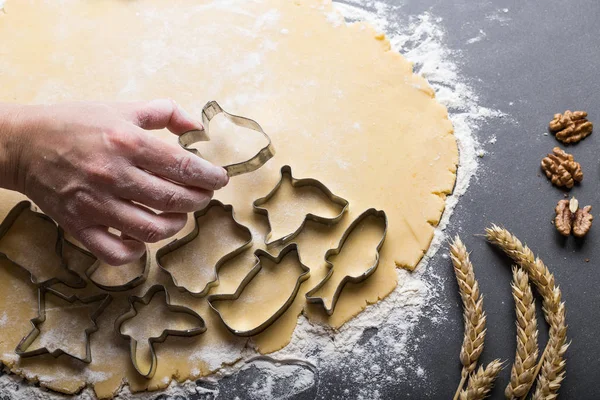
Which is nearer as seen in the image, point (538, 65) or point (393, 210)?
point (393, 210)

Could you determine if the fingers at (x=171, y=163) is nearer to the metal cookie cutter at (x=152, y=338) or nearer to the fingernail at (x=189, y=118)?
the fingernail at (x=189, y=118)

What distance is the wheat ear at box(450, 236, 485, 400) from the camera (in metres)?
1.62

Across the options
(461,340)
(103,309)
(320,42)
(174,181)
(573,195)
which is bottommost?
(461,340)

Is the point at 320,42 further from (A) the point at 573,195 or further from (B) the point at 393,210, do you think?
(A) the point at 573,195

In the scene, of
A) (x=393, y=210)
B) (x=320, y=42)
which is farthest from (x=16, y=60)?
(x=393, y=210)

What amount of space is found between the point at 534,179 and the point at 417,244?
47cm

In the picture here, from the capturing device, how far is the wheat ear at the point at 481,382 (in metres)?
1.57

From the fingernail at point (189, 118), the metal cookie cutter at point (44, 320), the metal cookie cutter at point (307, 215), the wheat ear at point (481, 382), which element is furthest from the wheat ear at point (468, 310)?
the metal cookie cutter at point (44, 320)

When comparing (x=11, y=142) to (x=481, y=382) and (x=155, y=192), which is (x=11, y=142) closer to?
(x=155, y=192)

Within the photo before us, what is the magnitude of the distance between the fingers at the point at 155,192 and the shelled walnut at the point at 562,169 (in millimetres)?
1137

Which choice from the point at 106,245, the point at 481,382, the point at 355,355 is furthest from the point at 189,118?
the point at 481,382

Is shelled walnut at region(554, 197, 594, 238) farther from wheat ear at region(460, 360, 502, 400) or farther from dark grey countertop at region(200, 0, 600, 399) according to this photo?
wheat ear at region(460, 360, 502, 400)

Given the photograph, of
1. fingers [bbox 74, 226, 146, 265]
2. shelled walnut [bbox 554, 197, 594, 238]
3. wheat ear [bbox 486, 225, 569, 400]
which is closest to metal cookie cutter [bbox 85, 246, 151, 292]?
fingers [bbox 74, 226, 146, 265]

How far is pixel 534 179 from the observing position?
6.19 ft
